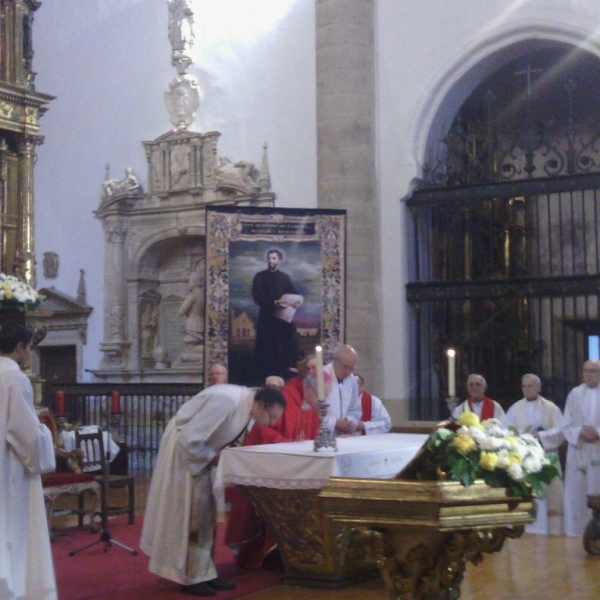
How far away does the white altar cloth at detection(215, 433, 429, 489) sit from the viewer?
19.6ft

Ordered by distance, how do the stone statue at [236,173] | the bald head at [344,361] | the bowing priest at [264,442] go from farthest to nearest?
the stone statue at [236,173], the bald head at [344,361], the bowing priest at [264,442]

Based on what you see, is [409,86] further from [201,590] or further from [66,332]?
[201,590]

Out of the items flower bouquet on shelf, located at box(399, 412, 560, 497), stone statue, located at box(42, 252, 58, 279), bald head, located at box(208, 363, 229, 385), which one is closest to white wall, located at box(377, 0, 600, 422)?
bald head, located at box(208, 363, 229, 385)

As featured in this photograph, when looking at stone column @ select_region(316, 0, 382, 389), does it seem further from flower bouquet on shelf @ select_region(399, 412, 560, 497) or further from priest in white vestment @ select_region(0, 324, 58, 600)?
flower bouquet on shelf @ select_region(399, 412, 560, 497)

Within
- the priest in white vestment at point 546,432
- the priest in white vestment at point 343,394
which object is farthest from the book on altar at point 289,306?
the priest in white vestment at point 546,432

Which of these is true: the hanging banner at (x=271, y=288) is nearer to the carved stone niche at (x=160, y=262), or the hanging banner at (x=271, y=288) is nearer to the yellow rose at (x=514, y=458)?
the carved stone niche at (x=160, y=262)

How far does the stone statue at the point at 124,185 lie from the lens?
1511cm

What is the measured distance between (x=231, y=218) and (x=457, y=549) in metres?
5.96

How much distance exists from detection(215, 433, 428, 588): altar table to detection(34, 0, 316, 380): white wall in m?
7.31

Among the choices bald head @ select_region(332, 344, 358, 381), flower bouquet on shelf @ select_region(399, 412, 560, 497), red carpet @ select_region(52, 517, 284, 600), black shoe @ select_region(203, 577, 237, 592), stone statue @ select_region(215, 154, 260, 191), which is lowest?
red carpet @ select_region(52, 517, 284, 600)

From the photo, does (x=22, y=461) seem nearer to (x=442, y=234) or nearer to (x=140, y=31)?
(x=442, y=234)

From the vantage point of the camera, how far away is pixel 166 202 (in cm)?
1500

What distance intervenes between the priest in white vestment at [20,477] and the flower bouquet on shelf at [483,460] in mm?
2171

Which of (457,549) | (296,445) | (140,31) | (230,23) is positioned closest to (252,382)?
(296,445)
